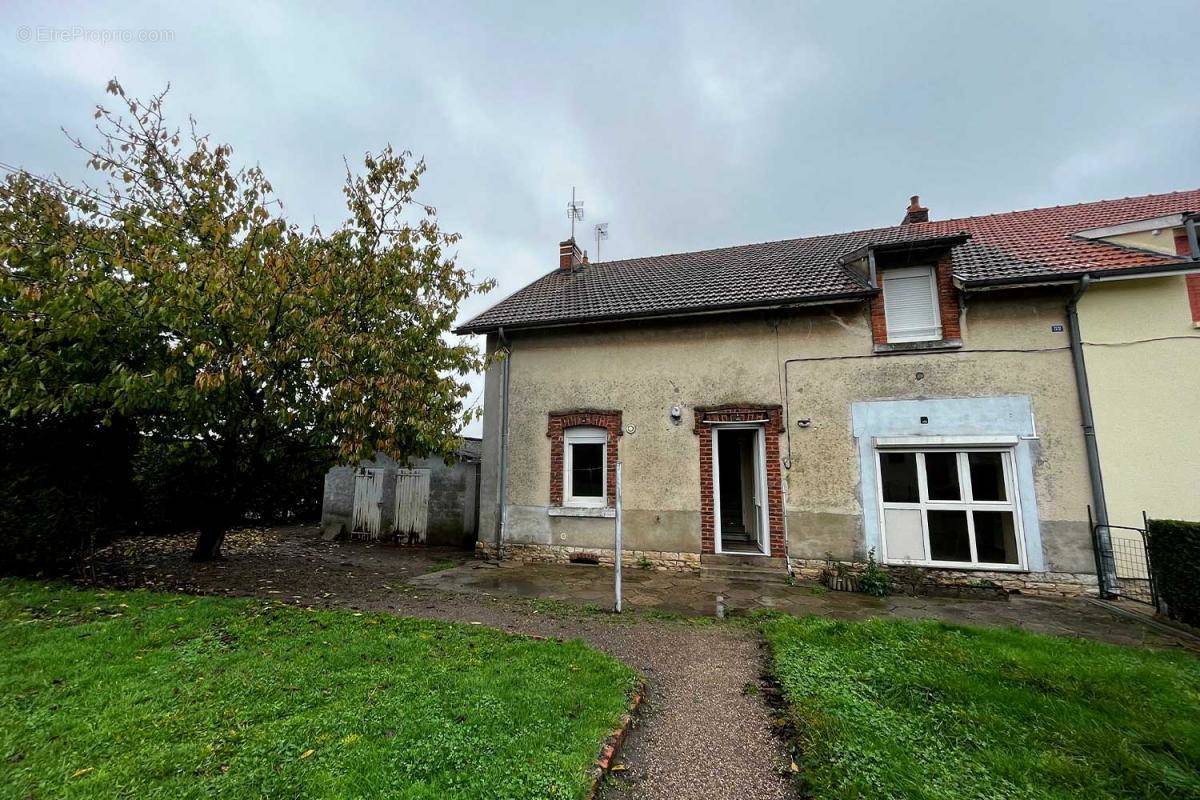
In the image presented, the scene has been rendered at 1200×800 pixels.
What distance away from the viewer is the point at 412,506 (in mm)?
12734

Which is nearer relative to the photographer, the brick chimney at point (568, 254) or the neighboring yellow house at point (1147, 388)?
the neighboring yellow house at point (1147, 388)

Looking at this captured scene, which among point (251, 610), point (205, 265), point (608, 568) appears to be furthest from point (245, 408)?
point (608, 568)

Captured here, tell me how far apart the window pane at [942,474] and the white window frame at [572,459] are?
5.52m

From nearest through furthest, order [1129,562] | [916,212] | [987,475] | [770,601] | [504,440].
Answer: [770,601] < [1129,562] < [987,475] < [504,440] < [916,212]

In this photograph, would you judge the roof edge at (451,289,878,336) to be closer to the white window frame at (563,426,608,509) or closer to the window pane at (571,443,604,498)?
the white window frame at (563,426,608,509)

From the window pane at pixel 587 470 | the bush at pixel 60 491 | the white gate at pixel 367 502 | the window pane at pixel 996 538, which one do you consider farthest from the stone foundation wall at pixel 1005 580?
the bush at pixel 60 491

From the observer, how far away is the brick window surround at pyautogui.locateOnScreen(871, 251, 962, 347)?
8062mm

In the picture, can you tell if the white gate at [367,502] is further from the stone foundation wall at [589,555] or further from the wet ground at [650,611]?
the stone foundation wall at [589,555]

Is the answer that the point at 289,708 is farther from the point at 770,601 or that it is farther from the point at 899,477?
the point at 899,477

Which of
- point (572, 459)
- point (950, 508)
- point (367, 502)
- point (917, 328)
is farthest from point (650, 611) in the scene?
point (367, 502)

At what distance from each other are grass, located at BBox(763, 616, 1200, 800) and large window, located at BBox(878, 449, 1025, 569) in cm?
294

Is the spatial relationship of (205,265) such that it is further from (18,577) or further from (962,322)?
(962,322)

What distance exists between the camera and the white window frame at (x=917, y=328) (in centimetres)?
820

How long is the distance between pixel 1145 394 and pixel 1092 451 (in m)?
1.13
